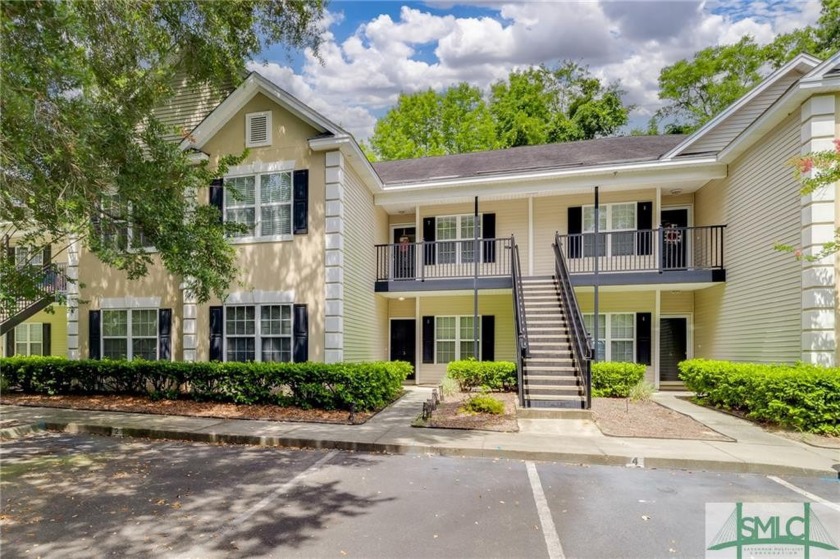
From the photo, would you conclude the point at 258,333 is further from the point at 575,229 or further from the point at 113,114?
the point at 575,229

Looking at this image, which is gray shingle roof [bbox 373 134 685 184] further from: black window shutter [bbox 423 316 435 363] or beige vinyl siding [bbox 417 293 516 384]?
black window shutter [bbox 423 316 435 363]

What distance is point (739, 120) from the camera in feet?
38.5

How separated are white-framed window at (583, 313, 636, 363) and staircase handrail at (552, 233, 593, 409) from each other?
2.21 m

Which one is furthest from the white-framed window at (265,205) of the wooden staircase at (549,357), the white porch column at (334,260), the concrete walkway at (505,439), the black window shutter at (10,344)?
the black window shutter at (10,344)

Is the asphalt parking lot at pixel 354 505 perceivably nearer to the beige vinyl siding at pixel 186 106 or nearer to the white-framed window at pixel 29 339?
the beige vinyl siding at pixel 186 106

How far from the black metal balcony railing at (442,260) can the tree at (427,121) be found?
18301mm

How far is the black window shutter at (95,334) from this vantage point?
38.5 ft

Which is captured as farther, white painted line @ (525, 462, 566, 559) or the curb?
the curb

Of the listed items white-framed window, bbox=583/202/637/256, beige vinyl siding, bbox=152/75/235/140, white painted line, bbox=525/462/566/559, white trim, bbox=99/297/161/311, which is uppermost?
beige vinyl siding, bbox=152/75/235/140

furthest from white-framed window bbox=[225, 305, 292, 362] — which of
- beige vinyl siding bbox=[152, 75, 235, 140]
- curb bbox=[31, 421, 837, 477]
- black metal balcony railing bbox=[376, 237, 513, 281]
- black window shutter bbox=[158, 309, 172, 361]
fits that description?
beige vinyl siding bbox=[152, 75, 235, 140]

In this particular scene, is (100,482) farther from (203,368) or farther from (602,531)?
(602,531)

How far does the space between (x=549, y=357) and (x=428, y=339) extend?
485 cm

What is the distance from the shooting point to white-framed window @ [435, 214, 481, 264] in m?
13.8

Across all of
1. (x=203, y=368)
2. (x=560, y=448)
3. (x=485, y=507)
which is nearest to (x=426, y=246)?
(x=203, y=368)
